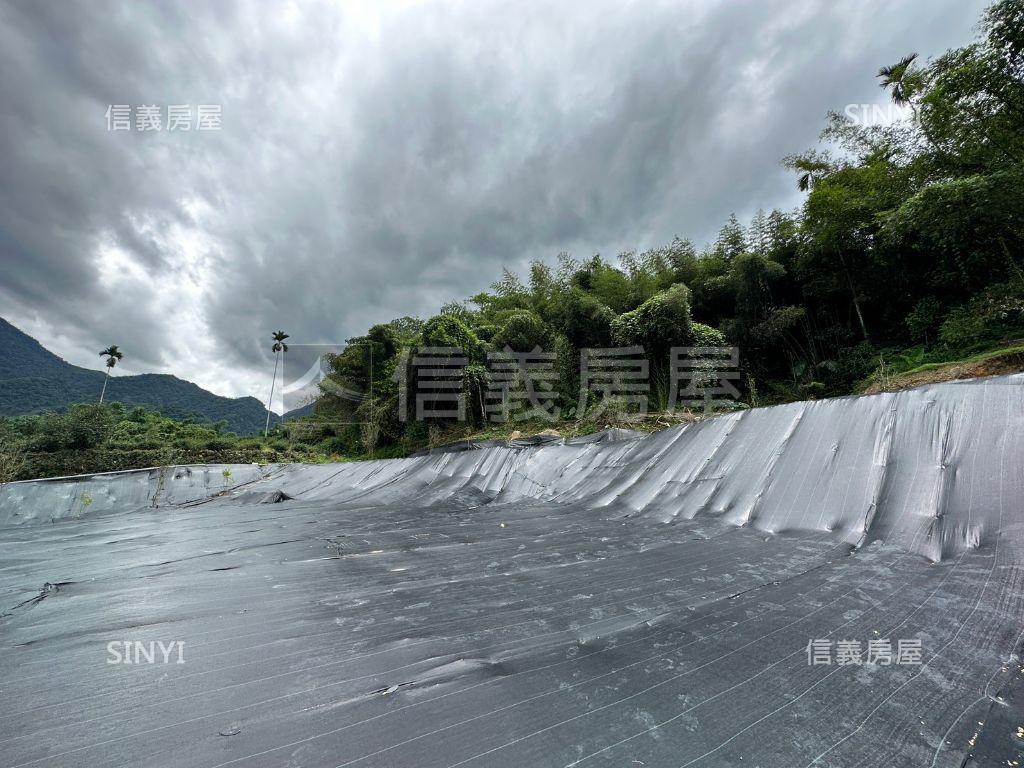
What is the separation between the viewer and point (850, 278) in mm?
8133

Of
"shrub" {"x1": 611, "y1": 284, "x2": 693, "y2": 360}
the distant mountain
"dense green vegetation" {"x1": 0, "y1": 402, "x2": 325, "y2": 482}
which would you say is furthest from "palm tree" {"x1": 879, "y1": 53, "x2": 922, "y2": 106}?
the distant mountain

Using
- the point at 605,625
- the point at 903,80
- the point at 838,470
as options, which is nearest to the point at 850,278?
the point at 903,80

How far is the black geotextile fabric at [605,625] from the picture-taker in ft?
2.76

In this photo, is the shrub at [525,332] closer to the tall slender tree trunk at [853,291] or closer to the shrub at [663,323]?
the shrub at [663,323]

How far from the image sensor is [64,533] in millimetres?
4168

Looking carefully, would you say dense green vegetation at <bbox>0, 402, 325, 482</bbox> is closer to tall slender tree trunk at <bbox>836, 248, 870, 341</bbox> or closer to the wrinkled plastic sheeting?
the wrinkled plastic sheeting

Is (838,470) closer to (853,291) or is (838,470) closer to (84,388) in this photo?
(853,291)

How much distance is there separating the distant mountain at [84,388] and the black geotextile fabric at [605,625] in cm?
4861

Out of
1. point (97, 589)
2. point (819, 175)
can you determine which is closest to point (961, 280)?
point (819, 175)

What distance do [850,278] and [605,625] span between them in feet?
34.1

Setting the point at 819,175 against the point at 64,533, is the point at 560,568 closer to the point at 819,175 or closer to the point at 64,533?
the point at 64,533

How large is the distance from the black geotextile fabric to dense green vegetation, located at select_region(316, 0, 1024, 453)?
472 centimetres

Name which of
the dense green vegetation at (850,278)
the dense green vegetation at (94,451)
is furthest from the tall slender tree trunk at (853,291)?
the dense green vegetation at (94,451)

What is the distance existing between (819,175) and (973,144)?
3.34 metres
